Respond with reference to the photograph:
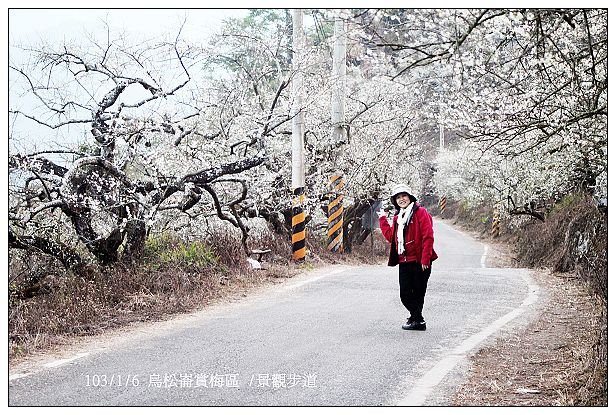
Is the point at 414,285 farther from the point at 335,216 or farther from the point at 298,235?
the point at 335,216

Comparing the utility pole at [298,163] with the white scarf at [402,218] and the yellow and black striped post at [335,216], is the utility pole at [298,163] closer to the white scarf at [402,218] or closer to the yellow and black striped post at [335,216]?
the yellow and black striped post at [335,216]

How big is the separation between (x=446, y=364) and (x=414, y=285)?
53.3 inches

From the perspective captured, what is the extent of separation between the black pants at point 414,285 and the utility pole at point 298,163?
3.64m

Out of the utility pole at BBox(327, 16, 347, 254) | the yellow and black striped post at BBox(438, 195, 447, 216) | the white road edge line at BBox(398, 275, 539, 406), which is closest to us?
the white road edge line at BBox(398, 275, 539, 406)

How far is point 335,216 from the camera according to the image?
1291 centimetres

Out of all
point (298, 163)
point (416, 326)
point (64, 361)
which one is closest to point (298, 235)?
point (298, 163)

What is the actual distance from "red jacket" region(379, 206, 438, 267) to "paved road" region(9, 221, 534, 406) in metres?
0.65

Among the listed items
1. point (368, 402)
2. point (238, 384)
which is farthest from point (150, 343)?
point (368, 402)

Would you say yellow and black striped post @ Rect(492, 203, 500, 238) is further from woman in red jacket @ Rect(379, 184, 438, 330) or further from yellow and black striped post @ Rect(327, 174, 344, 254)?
woman in red jacket @ Rect(379, 184, 438, 330)

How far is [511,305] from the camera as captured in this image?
27.7 feet

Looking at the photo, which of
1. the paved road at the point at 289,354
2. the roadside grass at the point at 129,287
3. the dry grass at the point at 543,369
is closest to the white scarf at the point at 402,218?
the paved road at the point at 289,354

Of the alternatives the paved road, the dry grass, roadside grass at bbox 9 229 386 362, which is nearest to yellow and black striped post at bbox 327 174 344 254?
roadside grass at bbox 9 229 386 362

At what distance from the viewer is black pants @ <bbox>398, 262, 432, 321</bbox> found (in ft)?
22.6

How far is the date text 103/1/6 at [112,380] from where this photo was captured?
4.87 metres
